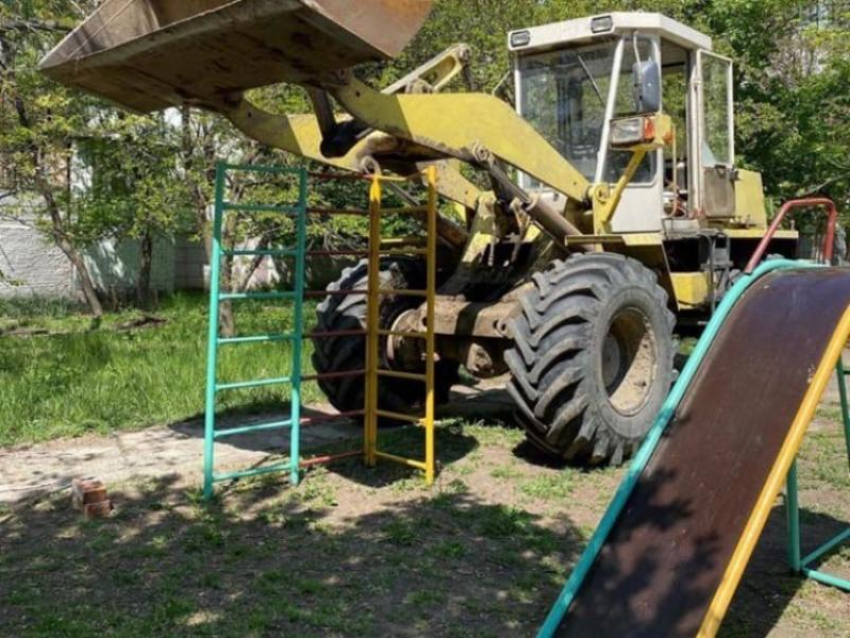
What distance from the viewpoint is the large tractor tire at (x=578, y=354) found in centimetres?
567

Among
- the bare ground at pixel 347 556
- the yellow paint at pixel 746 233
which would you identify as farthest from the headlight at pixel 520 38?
the bare ground at pixel 347 556

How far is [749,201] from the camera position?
8.80 m

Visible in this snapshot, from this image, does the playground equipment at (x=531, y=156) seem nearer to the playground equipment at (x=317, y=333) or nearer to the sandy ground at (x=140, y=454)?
the playground equipment at (x=317, y=333)

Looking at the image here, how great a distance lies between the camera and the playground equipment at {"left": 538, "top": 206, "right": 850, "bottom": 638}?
3.33 meters

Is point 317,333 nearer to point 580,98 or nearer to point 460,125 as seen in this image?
point 460,125

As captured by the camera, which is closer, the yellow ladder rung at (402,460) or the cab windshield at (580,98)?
the yellow ladder rung at (402,460)

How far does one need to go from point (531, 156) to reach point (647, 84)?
87 cm

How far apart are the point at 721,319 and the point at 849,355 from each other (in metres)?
8.28

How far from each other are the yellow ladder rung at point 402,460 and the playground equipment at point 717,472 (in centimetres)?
204

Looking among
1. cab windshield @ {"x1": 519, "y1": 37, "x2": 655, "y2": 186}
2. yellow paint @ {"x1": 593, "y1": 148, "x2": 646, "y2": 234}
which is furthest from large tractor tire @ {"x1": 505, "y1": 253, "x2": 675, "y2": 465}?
cab windshield @ {"x1": 519, "y1": 37, "x2": 655, "y2": 186}

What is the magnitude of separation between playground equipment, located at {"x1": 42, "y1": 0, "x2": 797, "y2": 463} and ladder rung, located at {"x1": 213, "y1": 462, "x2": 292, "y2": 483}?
1208 millimetres

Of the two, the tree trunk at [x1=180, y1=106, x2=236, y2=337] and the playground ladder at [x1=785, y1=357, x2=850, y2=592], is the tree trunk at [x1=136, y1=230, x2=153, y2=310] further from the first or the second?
the playground ladder at [x1=785, y1=357, x2=850, y2=592]

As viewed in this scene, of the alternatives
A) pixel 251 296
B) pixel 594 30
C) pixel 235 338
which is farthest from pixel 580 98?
pixel 235 338

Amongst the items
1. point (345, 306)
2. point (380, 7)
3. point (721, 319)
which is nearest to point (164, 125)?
point (345, 306)
